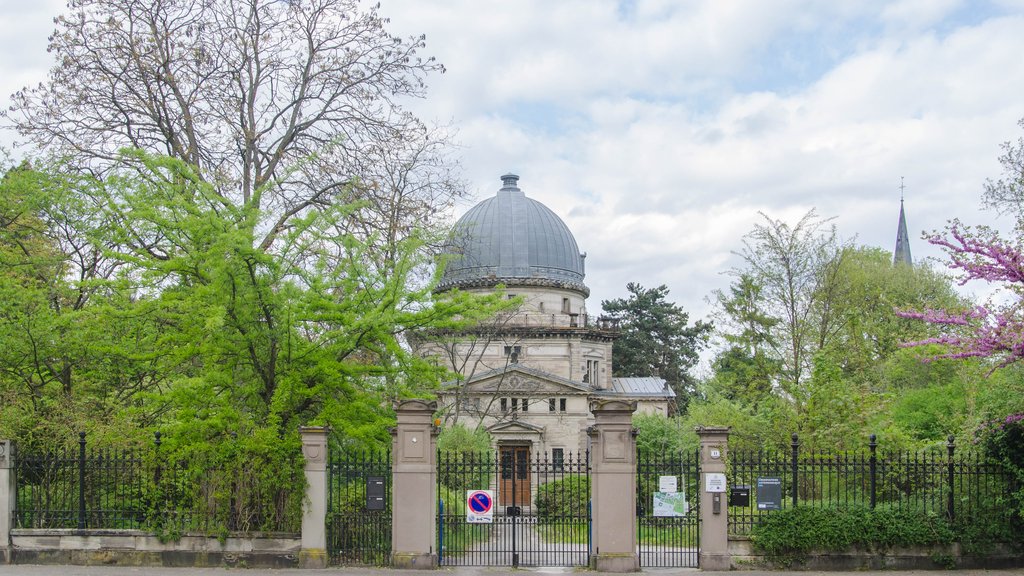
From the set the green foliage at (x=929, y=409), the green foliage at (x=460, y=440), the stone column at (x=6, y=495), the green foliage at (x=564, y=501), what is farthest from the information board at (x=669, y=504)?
the green foliage at (x=460, y=440)

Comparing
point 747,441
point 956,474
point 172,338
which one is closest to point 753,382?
point 747,441

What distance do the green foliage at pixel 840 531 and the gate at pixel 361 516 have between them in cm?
700

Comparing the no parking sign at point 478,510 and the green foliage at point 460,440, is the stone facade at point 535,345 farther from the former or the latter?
the no parking sign at point 478,510

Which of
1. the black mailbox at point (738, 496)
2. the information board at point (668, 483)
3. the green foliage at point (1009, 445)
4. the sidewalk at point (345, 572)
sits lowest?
the sidewalk at point (345, 572)

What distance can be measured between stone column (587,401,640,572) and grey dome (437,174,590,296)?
34989 millimetres

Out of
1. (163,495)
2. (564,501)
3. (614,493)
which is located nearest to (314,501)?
(163,495)

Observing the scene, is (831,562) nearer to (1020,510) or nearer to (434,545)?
(1020,510)

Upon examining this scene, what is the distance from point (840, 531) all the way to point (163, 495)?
42.1 ft

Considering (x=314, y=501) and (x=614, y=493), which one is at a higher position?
(x=614, y=493)

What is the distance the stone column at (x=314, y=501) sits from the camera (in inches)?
709

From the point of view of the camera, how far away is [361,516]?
18.7m

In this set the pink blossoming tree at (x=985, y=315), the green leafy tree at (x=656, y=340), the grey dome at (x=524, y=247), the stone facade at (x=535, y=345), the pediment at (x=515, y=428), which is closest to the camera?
the pink blossoming tree at (x=985, y=315)

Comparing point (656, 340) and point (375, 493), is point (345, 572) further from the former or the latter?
point (656, 340)

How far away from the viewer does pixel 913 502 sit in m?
18.7
